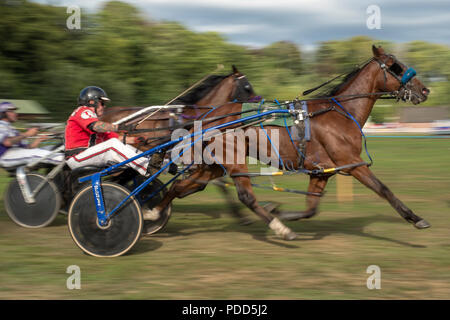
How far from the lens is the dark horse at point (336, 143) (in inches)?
240

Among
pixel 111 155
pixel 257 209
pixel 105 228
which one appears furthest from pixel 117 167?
pixel 257 209

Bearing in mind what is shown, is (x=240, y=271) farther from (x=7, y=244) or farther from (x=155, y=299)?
(x=7, y=244)

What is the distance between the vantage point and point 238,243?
6258 millimetres

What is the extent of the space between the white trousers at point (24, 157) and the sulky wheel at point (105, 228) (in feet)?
5.03

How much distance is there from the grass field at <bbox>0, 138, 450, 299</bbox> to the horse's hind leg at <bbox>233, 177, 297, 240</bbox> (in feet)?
0.55

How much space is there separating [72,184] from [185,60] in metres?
43.7

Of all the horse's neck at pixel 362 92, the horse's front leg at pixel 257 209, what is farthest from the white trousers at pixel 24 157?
the horse's neck at pixel 362 92

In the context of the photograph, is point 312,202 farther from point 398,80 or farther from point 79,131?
point 79,131

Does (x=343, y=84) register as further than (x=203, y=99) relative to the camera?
No

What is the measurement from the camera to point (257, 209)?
609 centimetres

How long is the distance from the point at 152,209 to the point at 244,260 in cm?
156

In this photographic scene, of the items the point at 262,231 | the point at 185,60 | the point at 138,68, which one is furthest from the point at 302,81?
the point at 262,231

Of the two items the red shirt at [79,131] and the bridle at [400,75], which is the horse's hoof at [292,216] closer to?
the bridle at [400,75]

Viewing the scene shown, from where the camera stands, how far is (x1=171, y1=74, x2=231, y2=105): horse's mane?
8289mm
